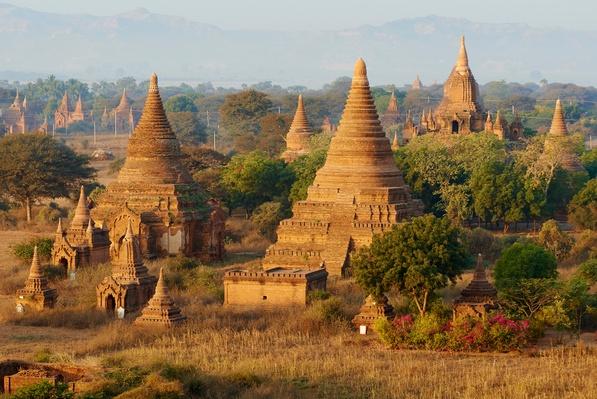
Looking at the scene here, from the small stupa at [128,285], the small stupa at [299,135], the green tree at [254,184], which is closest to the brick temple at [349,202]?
the small stupa at [128,285]

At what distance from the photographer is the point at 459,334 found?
31797 millimetres

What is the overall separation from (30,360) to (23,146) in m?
34.8

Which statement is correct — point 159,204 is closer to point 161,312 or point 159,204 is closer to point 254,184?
point 254,184

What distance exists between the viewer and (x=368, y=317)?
34156 mm

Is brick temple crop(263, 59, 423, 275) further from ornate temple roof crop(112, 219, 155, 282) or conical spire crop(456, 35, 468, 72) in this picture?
conical spire crop(456, 35, 468, 72)

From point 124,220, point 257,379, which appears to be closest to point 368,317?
point 257,379

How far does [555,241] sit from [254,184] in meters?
14.4

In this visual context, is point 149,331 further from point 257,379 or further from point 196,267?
point 196,267

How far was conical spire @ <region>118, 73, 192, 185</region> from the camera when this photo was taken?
48.1m

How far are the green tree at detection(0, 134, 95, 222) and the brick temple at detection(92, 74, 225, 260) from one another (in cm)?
1183

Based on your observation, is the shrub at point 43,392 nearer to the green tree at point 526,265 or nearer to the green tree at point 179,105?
the green tree at point 526,265

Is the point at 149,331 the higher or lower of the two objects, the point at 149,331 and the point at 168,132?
the lower

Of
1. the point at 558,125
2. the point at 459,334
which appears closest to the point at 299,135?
the point at 558,125

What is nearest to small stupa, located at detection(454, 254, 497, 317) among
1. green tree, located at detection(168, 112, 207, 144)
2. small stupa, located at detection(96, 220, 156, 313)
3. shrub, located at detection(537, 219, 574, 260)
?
small stupa, located at detection(96, 220, 156, 313)
